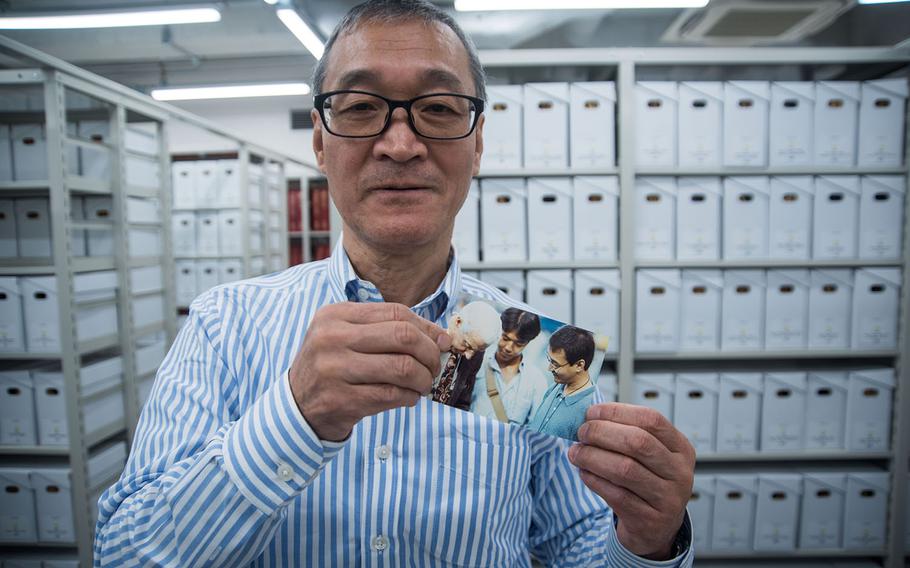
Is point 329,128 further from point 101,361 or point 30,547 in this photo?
point 30,547

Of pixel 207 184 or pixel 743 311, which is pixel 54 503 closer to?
pixel 207 184

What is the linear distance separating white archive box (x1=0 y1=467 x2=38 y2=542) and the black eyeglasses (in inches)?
95.2

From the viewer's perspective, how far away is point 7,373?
2.20m

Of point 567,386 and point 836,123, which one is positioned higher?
point 836,123

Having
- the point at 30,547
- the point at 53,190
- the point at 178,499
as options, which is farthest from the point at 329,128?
the point at 30,547

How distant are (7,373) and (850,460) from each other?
3.94m

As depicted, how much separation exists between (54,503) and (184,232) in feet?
9.14

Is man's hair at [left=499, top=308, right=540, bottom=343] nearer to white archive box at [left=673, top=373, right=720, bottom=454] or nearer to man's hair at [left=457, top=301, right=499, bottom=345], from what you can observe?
man's hair at [left=457, top=301, right=499, bottom=345]

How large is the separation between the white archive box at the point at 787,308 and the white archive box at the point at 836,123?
510 millimetres

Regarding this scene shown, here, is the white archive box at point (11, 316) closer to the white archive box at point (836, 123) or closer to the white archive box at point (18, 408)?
the white archive box at point (18, 408)

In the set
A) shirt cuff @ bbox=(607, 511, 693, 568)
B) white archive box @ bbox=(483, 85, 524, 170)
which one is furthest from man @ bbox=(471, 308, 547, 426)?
white archive box @ bbox=(483, 85, 524, 170)

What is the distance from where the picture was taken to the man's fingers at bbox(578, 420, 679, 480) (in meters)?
0.66

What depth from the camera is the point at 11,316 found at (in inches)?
86.0

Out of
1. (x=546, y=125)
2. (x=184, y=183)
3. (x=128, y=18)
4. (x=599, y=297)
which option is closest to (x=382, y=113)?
(x=546, y=125)
